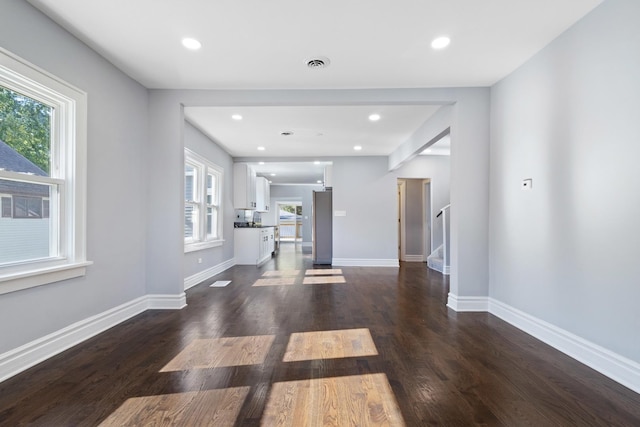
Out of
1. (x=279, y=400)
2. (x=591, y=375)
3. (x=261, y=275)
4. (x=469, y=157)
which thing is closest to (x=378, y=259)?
(x=261, y=275)

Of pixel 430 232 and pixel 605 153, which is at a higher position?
pixel 605 153

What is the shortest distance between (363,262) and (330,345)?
15.3 ft

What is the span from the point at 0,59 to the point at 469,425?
11.5 feet

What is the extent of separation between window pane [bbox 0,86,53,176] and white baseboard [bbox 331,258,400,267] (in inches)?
221

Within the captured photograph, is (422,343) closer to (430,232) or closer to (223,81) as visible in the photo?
(223,81)

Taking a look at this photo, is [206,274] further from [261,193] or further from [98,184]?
[261,193]

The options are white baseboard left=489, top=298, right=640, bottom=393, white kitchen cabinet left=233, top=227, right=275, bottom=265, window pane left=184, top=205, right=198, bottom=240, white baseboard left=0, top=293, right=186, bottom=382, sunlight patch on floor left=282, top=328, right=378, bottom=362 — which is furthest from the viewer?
white kitchen cabinet left=233, top=227, right=275, bottom=265

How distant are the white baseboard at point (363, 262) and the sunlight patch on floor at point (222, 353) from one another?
4506 millimetres

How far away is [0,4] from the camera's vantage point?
6.49 ft

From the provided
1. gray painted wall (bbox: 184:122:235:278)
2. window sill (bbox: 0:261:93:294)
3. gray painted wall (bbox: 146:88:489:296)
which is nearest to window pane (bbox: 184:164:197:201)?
gray painted wall (bbox: 184:122:235:278)

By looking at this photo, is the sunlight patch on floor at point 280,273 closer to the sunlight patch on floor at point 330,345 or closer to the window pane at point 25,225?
the sunlight patch on floor at point 330,345

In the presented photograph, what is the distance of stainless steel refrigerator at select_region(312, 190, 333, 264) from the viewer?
7445 millimetres

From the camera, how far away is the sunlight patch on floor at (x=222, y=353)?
223 centimetres

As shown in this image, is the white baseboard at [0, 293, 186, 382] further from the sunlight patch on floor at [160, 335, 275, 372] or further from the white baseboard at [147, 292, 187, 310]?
the sunlight patch on floor at [160, 335, 275, 372]
